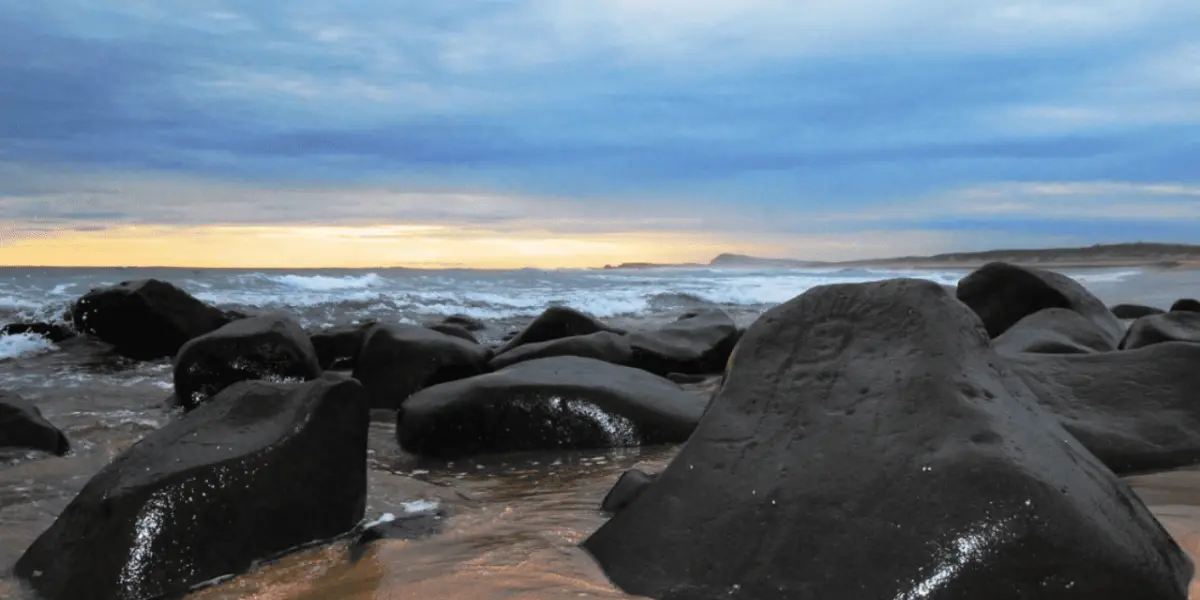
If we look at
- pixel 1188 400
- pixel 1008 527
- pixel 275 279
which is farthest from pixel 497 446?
pixel 275 279

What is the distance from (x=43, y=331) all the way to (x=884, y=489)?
903 cm

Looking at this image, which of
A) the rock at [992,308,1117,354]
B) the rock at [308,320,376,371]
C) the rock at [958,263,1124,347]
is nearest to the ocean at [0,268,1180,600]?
the rock at [992,308,1117,354]

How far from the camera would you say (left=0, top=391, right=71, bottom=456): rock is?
4.21m

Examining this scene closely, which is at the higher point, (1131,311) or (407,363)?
(407,363)

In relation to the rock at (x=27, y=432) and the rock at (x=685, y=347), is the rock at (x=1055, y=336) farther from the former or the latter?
the rock at (x=27, y=432)

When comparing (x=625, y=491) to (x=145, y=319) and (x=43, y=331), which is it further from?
(x=43, y=331)

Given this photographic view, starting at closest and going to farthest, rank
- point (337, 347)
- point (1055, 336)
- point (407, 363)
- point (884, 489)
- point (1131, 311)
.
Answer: point (884, 489)
point (1055, 336)
point (407, 363)
point (337, 347)
point (1131, 311)

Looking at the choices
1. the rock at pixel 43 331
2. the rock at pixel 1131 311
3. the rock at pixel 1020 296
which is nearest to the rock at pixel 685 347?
the rock at pixel 1020 296

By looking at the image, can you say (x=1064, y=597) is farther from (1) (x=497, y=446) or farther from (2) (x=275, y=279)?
(2) (x=275, y=279)

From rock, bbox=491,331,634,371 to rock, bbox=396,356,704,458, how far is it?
1273mm

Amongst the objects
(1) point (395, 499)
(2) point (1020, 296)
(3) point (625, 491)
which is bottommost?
(1) point (395, 499)

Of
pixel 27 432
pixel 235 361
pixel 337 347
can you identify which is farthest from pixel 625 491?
pixel 337 347

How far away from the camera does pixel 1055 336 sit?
17.4ft

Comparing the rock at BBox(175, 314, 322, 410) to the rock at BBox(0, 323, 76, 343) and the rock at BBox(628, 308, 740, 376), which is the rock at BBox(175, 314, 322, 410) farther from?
the rock at BBox(0, 323, 76, 343)
